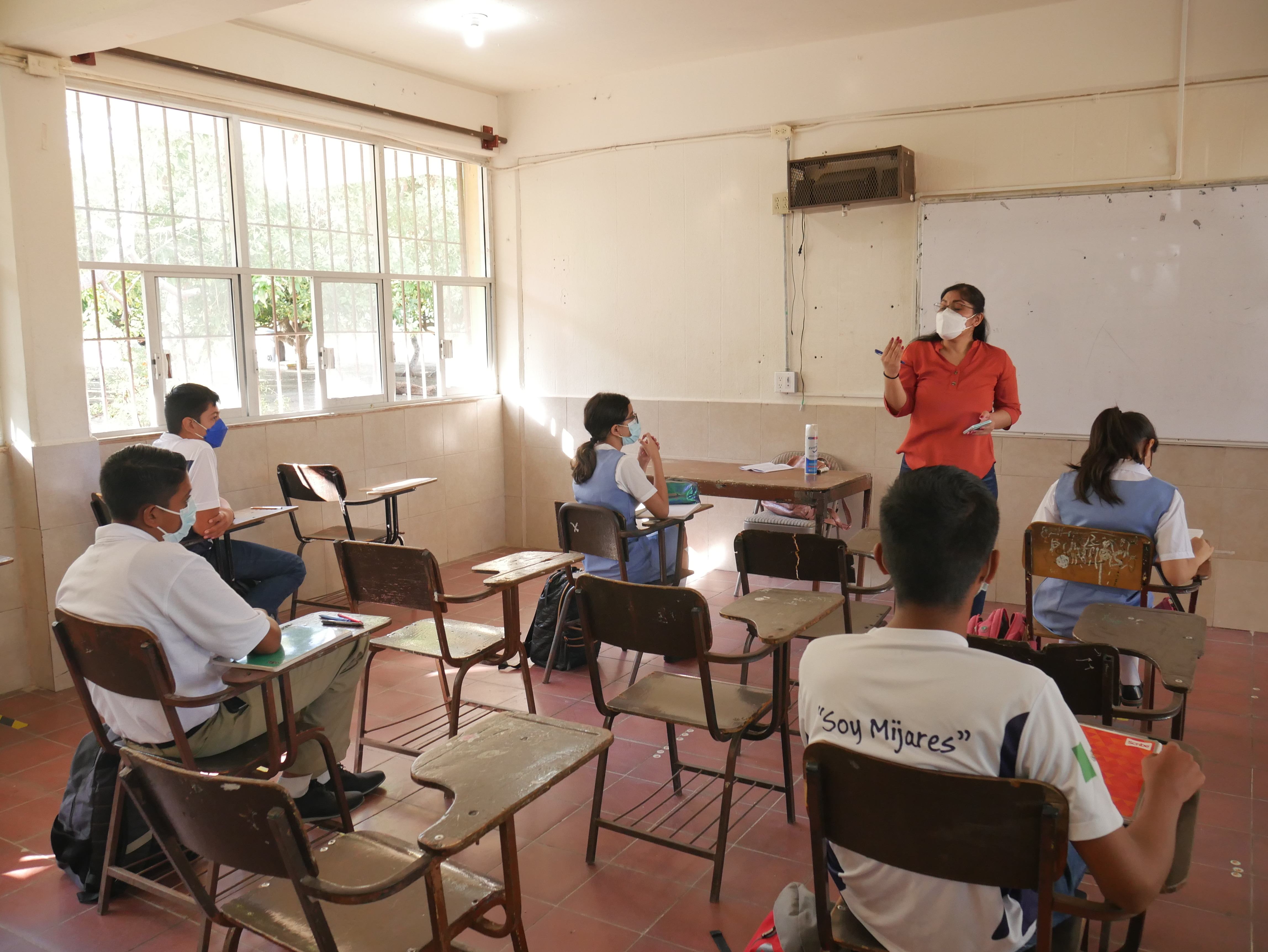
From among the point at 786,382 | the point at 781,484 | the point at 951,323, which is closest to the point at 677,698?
the point at 951,323

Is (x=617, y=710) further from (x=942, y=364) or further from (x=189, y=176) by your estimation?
(x=189, y=176)

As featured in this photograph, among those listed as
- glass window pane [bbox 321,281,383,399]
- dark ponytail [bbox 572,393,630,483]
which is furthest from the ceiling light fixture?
dark ponytail [bbox 572,393,630,483]

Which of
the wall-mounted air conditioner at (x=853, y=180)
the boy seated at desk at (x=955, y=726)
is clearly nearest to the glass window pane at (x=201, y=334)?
the wall-mounted air conditioner at (x=853, y=180)

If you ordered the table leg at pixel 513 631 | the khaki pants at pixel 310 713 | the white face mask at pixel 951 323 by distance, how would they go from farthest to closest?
the white face mask at pixel 951 323 < the table leg at pixel 513 631 < the khaki pants at pixel 310 713

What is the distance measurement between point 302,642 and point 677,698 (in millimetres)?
1031

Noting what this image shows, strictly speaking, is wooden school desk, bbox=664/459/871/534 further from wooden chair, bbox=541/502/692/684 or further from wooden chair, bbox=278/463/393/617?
wooden chair, bbox=278/463/393/617

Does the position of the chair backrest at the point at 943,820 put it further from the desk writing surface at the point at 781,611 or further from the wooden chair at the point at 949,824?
the desk writing surface at the point at 781,611

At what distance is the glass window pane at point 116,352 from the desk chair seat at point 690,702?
318 cm

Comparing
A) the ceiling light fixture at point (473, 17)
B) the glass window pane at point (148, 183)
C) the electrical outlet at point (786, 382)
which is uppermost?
the ceiling light fixture at point (473, 17)

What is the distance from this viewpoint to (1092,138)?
15.8 feet

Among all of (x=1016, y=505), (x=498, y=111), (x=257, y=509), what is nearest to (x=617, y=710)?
(x=257, y=509)

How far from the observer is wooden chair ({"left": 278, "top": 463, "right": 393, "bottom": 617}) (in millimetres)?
4934

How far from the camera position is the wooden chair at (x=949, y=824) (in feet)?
4.17

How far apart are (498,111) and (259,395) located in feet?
9.14
